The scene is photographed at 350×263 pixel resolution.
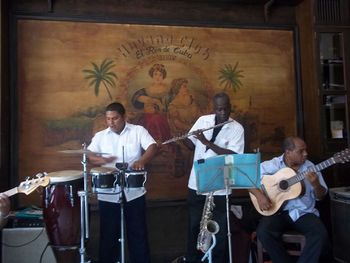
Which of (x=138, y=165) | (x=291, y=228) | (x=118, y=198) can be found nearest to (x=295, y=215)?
(x=291, y=228)

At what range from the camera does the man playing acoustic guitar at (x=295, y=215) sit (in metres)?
3.49

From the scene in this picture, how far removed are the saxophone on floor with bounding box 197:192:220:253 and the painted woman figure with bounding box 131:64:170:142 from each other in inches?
41.4

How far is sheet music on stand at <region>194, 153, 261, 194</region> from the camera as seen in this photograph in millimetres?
3293

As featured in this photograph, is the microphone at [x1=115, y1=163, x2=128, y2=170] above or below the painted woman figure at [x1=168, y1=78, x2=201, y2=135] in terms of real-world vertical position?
below

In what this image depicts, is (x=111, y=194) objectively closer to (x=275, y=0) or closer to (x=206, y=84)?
(x=206, y=84)

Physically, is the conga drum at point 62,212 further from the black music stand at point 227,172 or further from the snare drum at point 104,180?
the black music stand at point 227,172

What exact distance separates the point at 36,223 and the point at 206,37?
2.64m

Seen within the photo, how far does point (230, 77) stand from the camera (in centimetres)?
461

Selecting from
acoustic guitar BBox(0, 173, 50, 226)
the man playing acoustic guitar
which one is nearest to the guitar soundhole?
the man playing acoustic guitar

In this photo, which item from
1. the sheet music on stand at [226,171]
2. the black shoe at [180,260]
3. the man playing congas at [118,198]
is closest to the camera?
the sheet music on stand at [226,171]

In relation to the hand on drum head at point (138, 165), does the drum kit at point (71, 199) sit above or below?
below

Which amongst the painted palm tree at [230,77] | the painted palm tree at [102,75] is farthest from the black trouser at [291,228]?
the painted palm tree at [102,75]

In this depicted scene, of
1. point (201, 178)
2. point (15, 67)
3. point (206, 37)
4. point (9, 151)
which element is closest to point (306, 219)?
point (201, 178)

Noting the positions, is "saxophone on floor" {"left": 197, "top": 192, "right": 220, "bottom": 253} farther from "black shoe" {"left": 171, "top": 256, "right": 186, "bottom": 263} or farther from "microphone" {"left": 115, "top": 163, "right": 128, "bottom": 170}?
"microphone" {"left": 115, "top": 163, "right": 128, "bottom": 170}
